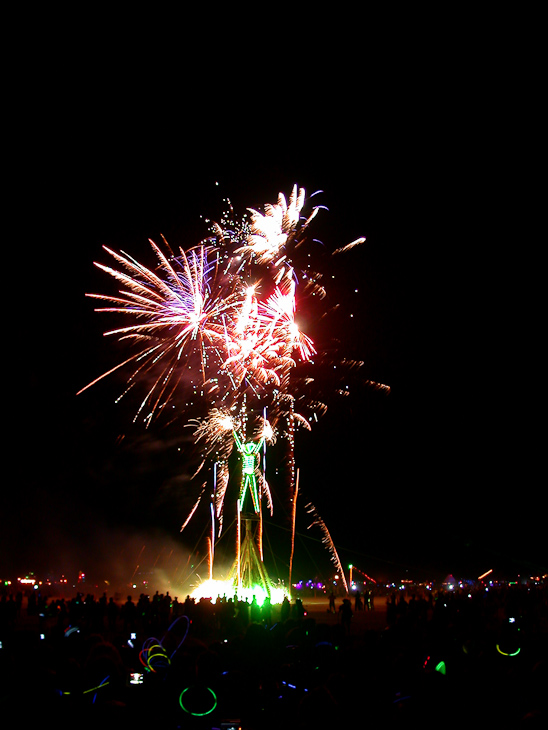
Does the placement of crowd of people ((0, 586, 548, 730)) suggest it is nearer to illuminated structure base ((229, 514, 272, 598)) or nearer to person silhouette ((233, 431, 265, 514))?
person silhouette ((233, 431, 265, 514))

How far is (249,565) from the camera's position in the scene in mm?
22328

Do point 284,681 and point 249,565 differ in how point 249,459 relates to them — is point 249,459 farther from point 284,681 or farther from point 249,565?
point 284,681

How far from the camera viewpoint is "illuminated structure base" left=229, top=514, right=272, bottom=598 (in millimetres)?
21656

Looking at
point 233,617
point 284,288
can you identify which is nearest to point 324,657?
point 233,617

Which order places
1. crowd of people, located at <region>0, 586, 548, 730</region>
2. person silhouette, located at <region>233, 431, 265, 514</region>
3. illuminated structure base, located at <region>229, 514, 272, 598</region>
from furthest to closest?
illuminated structure base, located at <region>229, 514, 272, 598</region> < person silhouette, located at <region>233, 431, 265, 514</region> < crowd of people, located at <region>0, 586, 548, 730</region>

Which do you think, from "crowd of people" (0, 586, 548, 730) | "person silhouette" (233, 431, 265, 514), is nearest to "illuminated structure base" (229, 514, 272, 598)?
"person silhouette" (233, 431, 265, 514)

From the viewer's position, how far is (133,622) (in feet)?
50.0

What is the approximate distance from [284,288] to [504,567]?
56.7 metres

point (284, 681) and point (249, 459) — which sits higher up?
point (249, 459)

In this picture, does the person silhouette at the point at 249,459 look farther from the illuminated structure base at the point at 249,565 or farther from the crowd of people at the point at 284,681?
the crowd of people at the point at 284,681

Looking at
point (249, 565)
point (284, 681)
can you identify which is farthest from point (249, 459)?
point (284, 681)

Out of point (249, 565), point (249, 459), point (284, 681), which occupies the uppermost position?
point (249, 459)

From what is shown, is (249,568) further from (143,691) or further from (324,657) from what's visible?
(143,691)

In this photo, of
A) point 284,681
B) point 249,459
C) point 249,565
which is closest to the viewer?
point 284,681
